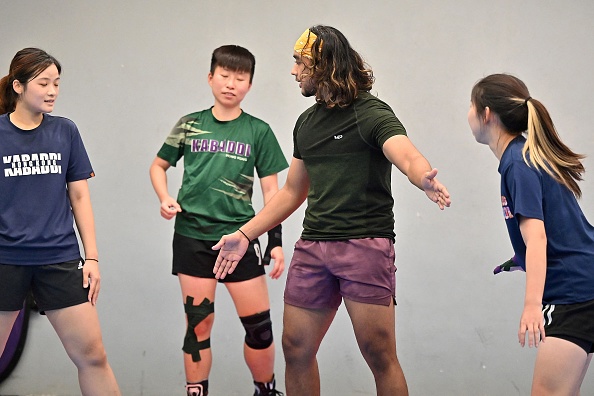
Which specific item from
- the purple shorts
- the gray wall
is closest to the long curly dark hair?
the purple shorts

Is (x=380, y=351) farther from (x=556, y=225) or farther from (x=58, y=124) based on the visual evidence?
(x=58, y=124)

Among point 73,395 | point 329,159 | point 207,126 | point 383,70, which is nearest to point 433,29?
point 383,70

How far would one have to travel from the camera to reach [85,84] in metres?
4.77

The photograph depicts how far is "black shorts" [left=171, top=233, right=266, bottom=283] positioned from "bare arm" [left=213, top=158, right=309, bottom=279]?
717 mm

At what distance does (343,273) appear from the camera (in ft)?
9.67

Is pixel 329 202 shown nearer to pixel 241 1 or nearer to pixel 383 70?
pixel 383 70

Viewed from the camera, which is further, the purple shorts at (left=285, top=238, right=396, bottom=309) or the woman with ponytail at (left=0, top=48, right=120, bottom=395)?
the woman with ponytail at (left=0, top=48, right=120, bottom=395)

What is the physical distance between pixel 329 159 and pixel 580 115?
1.93 meters

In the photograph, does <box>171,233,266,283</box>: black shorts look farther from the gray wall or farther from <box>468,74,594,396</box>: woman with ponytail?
<box>468,74,594,396</box>: woman with ponytail

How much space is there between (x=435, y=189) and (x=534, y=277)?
0.43 meters

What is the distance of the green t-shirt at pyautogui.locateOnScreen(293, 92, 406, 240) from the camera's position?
2934 millimetres

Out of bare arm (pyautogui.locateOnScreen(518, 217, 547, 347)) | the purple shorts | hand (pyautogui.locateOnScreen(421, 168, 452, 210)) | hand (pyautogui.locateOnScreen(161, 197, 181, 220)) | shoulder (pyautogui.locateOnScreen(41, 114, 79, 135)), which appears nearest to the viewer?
hand (pyautogui.locateOnScreen(421, 168, 452, 210))

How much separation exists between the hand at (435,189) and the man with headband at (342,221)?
311 millimetres

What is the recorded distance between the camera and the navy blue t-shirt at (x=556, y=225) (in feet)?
8.73
